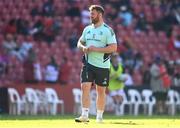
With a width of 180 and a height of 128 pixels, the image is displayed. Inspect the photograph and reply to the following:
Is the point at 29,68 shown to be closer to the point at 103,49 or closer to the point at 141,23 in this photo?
the point at 141,23

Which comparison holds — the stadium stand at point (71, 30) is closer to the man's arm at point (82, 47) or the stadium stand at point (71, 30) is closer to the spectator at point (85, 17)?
the spectator at point (85, 17)

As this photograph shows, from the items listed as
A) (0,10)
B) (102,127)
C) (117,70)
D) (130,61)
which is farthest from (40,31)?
(102,127)

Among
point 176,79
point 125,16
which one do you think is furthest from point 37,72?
point 125,16

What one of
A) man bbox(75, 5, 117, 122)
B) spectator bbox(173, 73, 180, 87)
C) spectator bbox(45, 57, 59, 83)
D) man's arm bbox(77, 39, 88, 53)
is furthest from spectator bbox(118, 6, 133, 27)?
man bbox(75, 5, 117, 122)

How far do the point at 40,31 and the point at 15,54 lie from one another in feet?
7.42

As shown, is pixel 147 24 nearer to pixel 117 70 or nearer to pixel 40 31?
pixel 40 31

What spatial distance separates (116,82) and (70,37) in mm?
5690

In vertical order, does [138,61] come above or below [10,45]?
below

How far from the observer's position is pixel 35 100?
87.9 feet

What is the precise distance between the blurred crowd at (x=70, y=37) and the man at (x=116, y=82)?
2.66 m

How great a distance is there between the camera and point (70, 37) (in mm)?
30938

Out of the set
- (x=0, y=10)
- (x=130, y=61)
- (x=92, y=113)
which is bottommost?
(x=92, y=113)

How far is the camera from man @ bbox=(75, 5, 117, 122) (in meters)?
15.6

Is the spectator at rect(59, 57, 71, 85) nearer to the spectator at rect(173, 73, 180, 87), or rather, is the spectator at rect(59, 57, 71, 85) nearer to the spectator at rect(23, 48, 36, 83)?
the spectator at rect(23, 48, 36, 83)
